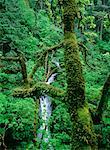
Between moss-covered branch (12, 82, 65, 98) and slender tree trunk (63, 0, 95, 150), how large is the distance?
38cm

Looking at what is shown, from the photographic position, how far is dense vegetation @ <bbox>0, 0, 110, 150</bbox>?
14.6ft

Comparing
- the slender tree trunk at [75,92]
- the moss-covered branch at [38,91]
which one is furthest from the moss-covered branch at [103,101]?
the moss-covered branch at [38,91]

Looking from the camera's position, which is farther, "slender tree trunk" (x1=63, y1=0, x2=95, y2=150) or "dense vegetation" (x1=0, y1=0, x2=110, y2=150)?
"dense vegetation" (x1=0, y1=0, x2=110, y2=150)

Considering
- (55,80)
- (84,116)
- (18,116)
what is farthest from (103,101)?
(55,80)

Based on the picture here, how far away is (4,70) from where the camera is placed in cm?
1733

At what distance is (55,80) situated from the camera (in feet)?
50.2

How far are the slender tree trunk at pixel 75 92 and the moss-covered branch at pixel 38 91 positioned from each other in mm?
380

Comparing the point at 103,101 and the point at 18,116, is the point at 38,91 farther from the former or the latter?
the point at 18,116

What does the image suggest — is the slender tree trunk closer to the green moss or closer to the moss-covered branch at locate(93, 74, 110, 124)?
the green moss

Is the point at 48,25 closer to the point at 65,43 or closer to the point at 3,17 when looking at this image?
the point at 3,17

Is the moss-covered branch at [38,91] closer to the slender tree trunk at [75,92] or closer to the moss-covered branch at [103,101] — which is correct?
the slender tree trunk at [75,92]

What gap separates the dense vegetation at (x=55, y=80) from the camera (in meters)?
4.45

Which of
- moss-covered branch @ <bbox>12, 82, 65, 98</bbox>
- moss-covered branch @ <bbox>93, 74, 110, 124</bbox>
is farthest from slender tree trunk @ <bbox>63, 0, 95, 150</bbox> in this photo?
moss-covered branch @ <bbox>12, 82, 65, 98</bbox>

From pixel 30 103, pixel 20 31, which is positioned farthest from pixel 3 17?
pixel 30 103
